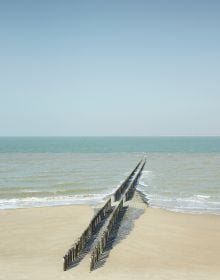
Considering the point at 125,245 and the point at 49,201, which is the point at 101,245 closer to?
the point at 125,245

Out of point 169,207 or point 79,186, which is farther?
point 79,186

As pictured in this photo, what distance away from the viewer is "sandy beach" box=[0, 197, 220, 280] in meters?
19.5

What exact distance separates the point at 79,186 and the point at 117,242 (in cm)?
2611

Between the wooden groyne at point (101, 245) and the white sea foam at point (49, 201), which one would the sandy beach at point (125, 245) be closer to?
the wooden groyne at point (101, 245)

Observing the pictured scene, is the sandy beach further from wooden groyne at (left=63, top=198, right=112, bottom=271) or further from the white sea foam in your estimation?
the white sea foam

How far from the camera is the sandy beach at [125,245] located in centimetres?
1947

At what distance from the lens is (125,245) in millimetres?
23656

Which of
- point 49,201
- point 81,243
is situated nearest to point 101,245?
point 81,243

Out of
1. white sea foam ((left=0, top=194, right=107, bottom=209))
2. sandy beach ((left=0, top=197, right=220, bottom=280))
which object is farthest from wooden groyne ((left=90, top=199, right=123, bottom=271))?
white sea foam ((left=0, top=194, right=107, bottom=209))

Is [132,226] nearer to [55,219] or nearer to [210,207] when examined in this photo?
[55,219]

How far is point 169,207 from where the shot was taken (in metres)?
36.8

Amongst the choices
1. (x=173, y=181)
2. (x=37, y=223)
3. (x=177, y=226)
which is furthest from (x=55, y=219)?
(x=173, y=181)

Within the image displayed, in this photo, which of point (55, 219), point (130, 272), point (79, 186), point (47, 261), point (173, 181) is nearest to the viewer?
point (130, 272)

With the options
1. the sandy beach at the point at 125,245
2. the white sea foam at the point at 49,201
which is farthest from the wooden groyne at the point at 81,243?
the white sea foam at the point at 49,201
